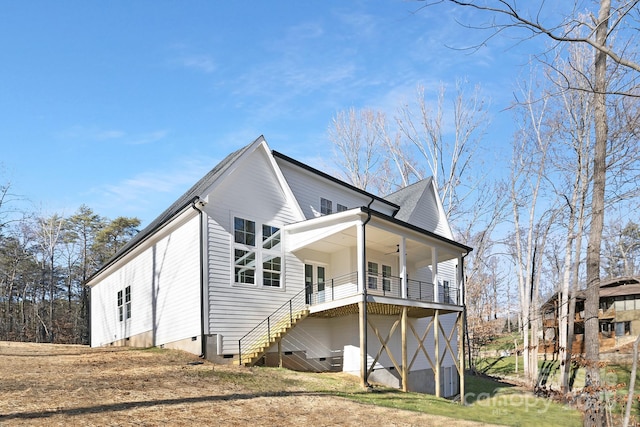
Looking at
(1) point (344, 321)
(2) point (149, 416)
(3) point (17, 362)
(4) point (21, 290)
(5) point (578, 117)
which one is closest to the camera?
(2) point (149, 416)

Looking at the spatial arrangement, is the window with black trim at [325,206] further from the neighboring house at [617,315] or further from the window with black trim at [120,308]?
the neighboring house at [617,315]

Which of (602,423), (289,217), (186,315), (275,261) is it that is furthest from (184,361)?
(602,423)

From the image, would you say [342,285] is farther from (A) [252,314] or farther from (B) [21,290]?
(B) [21,290]

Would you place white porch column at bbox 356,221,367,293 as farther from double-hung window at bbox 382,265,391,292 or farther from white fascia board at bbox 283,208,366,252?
double-hung window at bbox 382,265,391,292

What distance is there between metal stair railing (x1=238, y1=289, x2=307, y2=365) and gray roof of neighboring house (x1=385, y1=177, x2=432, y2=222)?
27.4 ft

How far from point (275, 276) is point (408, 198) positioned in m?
10.3

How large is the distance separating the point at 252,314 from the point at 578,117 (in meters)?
18.1

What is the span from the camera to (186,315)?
51.5 ft

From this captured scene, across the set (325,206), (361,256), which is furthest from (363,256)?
(325,206)

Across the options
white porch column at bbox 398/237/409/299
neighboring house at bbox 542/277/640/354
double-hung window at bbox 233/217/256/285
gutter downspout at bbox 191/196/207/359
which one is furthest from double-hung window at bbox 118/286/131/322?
neighboring house at bbox 542/277/640/354

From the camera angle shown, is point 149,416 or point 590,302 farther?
point 590,302

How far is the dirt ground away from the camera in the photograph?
8516 millimetres

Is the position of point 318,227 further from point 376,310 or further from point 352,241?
point 376,310

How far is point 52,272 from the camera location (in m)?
40.3
